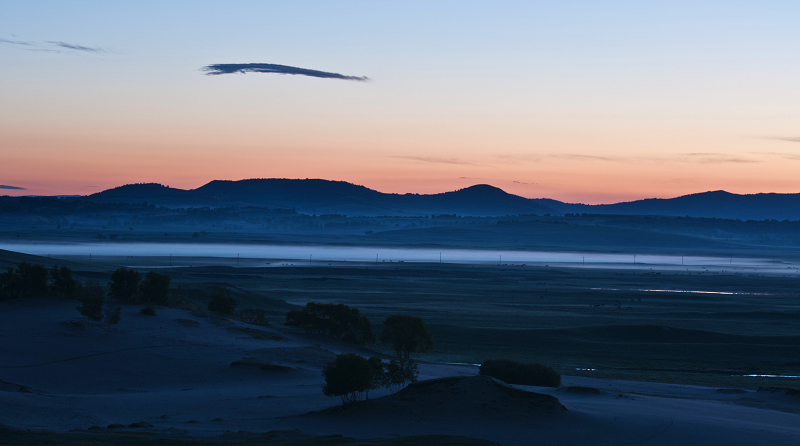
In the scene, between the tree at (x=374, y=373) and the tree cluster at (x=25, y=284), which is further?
the tree cluster at (x=25, y=284)

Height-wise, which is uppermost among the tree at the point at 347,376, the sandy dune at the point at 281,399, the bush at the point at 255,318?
the tree at the point at 347,376

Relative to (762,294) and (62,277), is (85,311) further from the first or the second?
(762,294)

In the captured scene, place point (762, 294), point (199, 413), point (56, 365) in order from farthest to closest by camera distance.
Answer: point (762, 294), point (56, 365), point (199, 413)

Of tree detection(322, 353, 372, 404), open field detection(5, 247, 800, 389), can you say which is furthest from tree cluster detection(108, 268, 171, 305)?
tree detection(322, 353, 372, 404)

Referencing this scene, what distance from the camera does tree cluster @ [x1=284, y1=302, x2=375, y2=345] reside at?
115 feet

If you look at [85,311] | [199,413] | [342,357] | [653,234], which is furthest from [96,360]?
[653,234]

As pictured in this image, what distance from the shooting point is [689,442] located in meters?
17.2

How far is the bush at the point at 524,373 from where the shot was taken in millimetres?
24906

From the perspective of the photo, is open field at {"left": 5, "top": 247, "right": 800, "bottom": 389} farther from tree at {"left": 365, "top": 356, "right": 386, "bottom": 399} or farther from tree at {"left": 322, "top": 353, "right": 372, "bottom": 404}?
tree at {"left": 322, "top": 353, "right": 372, "bottom": 404}

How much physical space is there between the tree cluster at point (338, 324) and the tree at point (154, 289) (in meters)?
7.23

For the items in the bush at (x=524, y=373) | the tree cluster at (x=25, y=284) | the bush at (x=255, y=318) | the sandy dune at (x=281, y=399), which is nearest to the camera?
the sandy dune at (x=281, y=399)

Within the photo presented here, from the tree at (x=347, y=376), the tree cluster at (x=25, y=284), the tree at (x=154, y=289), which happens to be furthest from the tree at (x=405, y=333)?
the tree cluster at (x=25, y=284)

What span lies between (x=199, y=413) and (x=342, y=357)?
3893mm

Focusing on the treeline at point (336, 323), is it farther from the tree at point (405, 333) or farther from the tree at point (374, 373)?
the tree at point (374, 373)
